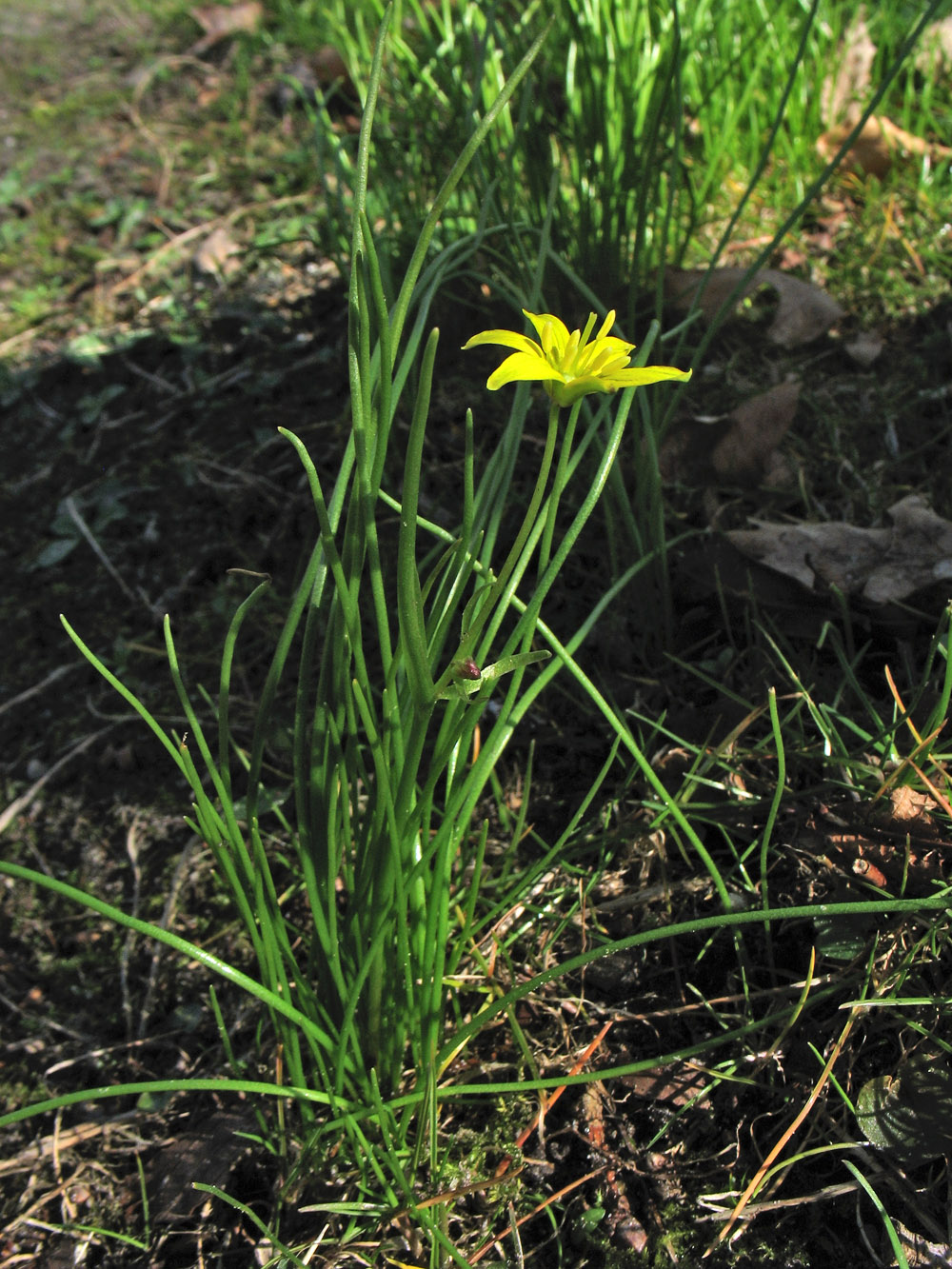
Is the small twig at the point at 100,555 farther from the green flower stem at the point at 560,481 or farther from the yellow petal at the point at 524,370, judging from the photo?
the yellow petal at the point at 524,370

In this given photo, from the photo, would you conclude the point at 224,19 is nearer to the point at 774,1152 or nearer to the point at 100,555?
the point at 100,555

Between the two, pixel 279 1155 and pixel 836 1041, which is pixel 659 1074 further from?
pixel 279 1155

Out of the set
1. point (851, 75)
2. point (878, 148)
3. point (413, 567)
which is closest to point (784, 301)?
point (878, 148)

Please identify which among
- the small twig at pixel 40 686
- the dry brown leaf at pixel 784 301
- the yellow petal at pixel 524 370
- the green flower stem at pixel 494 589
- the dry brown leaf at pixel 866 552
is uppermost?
the yellow petal at pixel 524 370

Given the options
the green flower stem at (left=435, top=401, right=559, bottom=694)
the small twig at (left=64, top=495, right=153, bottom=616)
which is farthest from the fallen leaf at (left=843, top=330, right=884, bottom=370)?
the small twig at (left=64, top=495, right=153, bottom=616)

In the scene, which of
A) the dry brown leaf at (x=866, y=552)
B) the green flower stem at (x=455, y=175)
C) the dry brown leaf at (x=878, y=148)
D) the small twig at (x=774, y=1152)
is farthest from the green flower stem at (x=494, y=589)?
the dry brown leaf at (x=878, y=148)

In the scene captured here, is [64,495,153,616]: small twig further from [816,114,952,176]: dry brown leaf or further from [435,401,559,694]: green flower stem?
[816,114,952,176]: dry brown leaf
